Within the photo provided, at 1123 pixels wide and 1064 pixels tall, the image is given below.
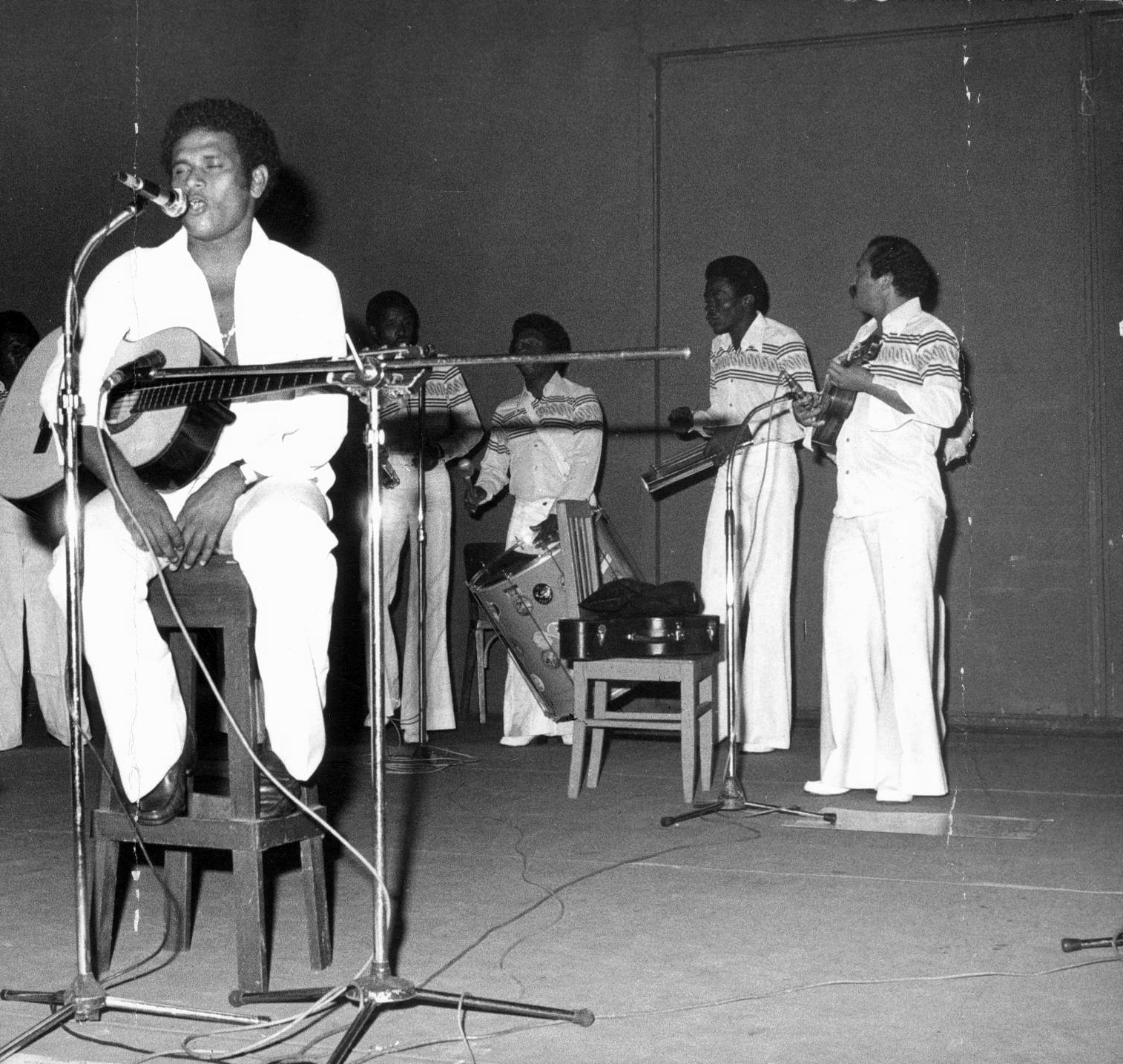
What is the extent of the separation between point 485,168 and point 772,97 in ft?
5.45

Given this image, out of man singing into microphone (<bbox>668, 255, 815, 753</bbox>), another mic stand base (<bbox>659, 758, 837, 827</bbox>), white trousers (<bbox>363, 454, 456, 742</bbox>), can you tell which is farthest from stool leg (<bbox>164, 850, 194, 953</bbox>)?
white trousers (<bbox>363, 454, 456, 742</bbox>)

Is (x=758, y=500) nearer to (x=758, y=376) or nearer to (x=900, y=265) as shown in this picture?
(x=758, y=376)

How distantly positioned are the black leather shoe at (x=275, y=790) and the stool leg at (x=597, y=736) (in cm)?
241

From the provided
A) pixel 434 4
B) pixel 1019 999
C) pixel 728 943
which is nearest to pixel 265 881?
pixel 728 943

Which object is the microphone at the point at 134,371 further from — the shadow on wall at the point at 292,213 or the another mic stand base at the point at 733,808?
the shadow on wall at the point at 292,213

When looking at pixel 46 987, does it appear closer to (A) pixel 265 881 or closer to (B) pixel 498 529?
(A) pixel 265 881

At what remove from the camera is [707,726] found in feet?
17.4

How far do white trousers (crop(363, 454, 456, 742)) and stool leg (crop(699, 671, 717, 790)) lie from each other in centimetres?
181

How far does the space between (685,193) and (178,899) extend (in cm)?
544

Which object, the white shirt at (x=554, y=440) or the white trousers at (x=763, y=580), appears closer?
the white trousers at (x=763, y=580)

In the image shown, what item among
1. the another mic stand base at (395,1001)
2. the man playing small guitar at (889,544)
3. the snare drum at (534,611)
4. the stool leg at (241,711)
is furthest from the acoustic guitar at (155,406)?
the snare drum at (534,611)

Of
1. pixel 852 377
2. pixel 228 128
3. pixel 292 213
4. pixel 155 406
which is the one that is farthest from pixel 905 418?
pixel 292 213

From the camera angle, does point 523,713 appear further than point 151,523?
Yes

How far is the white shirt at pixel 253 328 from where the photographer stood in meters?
2.99
